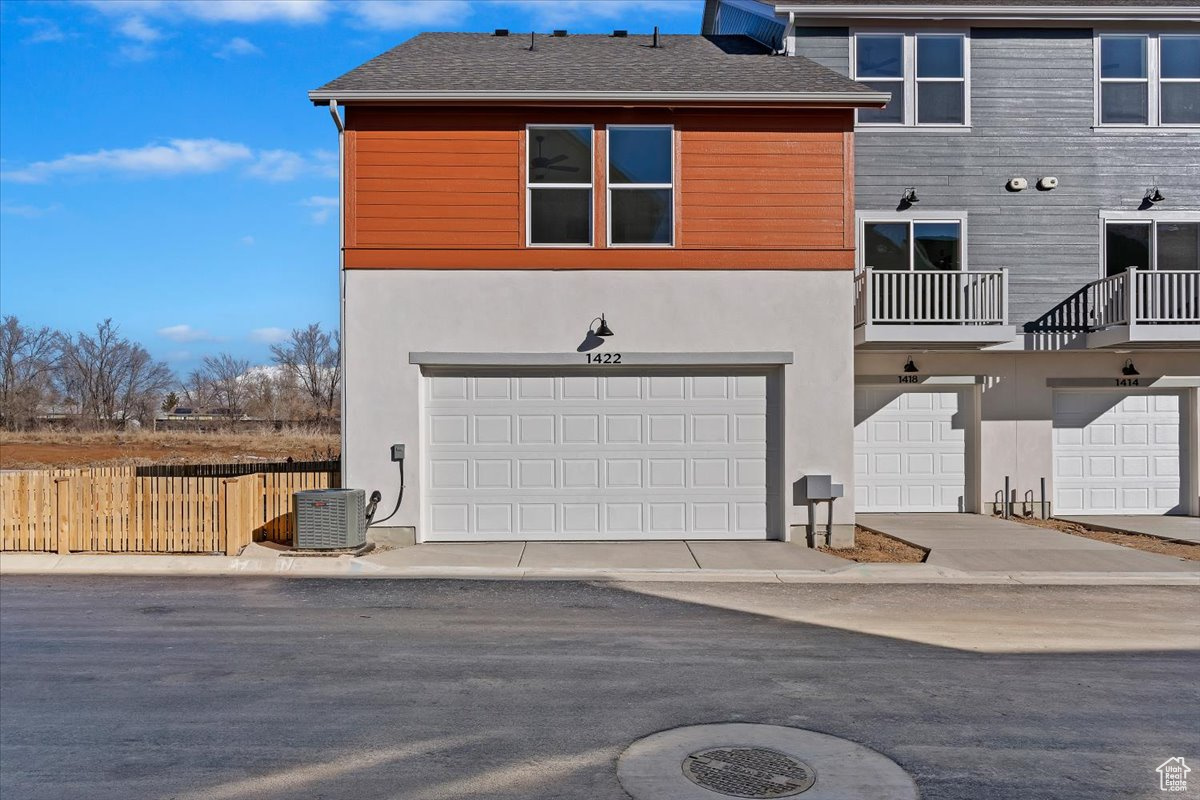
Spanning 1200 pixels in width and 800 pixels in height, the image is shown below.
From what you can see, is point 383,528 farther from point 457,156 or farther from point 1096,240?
point 1096,240

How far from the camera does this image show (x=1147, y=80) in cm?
1504

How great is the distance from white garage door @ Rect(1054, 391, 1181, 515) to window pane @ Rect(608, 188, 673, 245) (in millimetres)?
8365

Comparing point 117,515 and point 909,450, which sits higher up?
point 909,450

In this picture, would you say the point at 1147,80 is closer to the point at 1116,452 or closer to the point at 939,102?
the point at 939,102

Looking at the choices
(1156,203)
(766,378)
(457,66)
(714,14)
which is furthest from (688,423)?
(714,14)

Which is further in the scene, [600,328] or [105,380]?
[105,380]

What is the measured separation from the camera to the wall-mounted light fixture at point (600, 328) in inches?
478

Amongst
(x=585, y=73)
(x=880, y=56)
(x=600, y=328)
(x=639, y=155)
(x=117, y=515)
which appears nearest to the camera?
(x=117, y=515)

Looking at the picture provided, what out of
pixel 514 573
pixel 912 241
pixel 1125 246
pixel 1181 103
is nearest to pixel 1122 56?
pixel 1181 103

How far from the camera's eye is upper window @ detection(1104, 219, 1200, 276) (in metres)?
15.0

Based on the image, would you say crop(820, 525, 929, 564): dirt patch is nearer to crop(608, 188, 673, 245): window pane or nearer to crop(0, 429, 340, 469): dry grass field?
crop(608, 188, 673, 245): window pane

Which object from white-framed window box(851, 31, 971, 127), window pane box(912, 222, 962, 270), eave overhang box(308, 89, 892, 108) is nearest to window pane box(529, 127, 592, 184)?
eave overhang box(308, 89, 892, 108)

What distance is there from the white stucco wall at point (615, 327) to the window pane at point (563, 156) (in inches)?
56.9

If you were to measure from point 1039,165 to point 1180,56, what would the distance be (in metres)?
3.24
